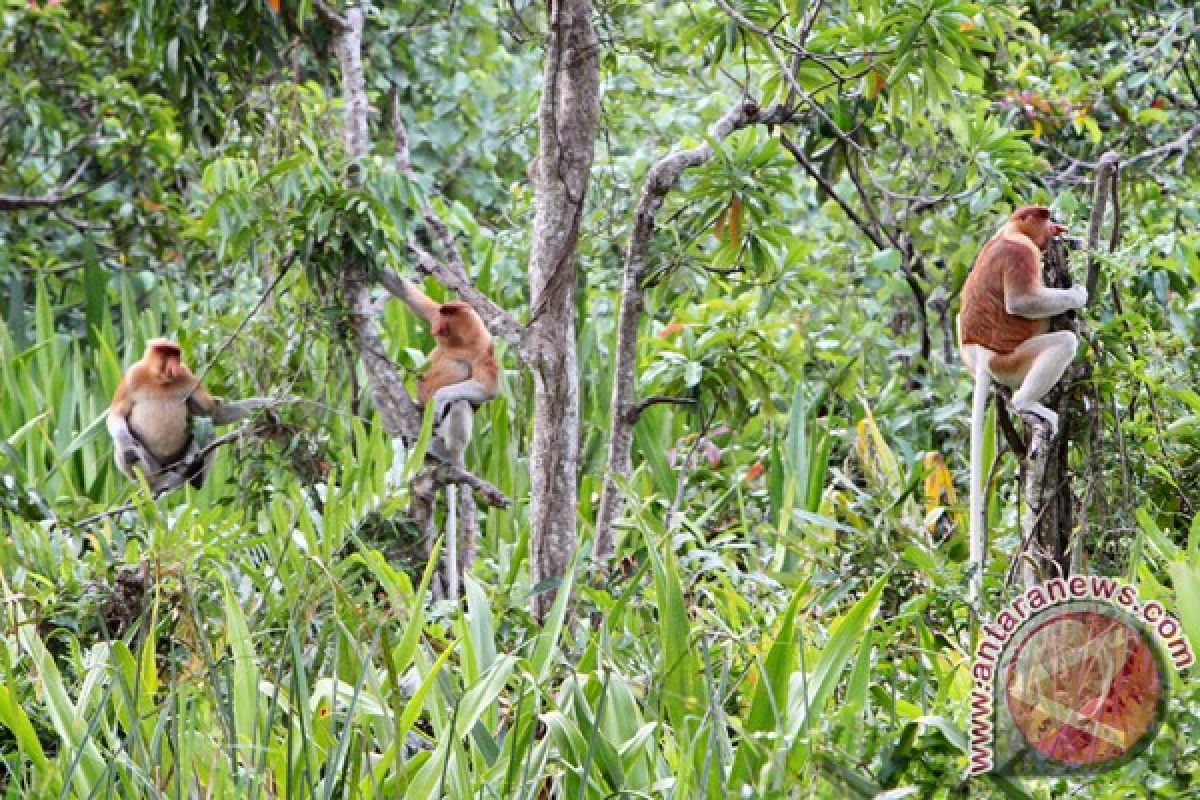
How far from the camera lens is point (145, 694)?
9.09ft

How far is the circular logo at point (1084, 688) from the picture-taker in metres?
1.85

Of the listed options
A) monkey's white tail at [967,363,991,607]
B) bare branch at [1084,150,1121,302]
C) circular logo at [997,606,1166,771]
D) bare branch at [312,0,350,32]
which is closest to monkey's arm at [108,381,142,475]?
bare branch at [312,0,350,32]

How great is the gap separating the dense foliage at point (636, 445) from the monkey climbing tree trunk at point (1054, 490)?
55 mm

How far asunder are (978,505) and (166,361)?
7.80 feet

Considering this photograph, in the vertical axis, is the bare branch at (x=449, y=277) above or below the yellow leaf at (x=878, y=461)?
above

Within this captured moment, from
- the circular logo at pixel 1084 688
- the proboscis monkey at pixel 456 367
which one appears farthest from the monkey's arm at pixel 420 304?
the circular logo at pixel 1084 688

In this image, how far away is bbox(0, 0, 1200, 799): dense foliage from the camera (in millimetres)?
2480

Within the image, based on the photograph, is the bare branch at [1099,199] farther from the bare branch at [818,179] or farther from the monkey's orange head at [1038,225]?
the bare branch at [818,179]

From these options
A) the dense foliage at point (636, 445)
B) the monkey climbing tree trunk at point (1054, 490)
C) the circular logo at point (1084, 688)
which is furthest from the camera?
the monkey climbing tree trunk at point (1054, 490)

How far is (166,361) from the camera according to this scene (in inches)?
185

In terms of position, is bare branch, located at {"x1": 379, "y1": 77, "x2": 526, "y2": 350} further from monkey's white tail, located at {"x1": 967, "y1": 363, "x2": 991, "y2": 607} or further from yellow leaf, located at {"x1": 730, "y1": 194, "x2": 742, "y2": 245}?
monkey's white tail, located at {"x1": 967, "y1": 363, "x2": 991, "y2": 607}

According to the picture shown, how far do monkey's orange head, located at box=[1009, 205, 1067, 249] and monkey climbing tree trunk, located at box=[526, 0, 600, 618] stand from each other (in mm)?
850

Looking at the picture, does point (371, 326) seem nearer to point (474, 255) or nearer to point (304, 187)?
point (304, 187)

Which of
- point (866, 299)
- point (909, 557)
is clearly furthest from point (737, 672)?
point (866, 299)
